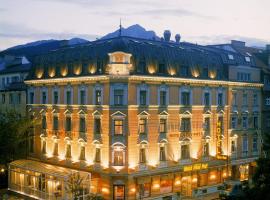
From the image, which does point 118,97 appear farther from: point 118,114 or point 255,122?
point 255,122

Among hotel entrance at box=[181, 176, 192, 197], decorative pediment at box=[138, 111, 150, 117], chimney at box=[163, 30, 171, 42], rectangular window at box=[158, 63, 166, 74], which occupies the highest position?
chimney at box=[163, 30, 171, 42]

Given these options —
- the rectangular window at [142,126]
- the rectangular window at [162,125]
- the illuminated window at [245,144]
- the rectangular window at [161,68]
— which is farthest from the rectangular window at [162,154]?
the illuminated window at [245,144]

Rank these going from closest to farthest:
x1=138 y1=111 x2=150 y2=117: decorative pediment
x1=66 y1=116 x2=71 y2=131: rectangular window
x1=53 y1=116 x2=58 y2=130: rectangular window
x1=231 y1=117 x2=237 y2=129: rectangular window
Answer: x1=138 y1=111 x2=150 y2=117: decorative pediment < x1=66 y1=116 x2=71 y2=131: rectangular window < x1=53 y1=116 x2=58 y2=130: rectangular window < x1=231 y1=117 x2=237 y2=129: rectangular window

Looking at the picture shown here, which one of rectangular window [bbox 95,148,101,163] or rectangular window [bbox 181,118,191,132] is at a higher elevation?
rectangular window [bbox 181,118,191,132]

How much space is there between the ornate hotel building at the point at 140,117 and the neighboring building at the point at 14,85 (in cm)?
373

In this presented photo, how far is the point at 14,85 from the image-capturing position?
237 feet

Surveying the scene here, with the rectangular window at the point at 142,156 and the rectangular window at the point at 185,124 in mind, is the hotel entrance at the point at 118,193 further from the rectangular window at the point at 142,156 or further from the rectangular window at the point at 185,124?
the rectangular window at the point at 185,124

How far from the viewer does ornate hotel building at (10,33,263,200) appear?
52.3 m

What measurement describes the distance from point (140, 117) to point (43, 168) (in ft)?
46.8

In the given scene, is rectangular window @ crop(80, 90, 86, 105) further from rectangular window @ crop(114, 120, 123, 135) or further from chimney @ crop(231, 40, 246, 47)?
chimney @ crop(231, 40, 246, 47)

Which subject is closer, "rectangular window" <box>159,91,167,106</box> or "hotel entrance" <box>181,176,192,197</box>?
"rectangular window" <box>159,91,167,106</box>

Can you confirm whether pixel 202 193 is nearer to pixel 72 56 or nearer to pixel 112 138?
pixel 112 138

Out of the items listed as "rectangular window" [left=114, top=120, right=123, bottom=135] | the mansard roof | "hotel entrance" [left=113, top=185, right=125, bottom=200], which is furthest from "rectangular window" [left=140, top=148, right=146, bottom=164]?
the mansard roof

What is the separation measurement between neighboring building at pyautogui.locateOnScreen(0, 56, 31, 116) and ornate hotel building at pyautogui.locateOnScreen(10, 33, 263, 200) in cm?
373
